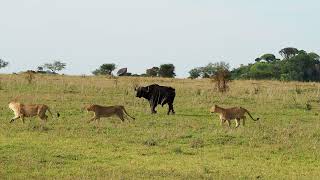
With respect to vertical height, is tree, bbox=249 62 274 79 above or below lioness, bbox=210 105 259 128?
above

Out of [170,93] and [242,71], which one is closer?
[170,93]

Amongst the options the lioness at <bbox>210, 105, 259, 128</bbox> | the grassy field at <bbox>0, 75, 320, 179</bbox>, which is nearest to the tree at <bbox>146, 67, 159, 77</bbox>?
the grassy field at <bbox>0, 75, 320, 179</bbox>

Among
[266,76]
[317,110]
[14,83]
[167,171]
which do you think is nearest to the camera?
[167,171]

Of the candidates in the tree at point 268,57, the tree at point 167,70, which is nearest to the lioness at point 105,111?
the tree at point 167,70

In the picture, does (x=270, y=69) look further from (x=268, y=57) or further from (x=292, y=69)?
(x=268, y=57)

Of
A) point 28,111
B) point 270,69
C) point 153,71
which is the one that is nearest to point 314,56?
point 270,69

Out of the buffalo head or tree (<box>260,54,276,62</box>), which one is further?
tree (<box>260,54,276,62</box>)

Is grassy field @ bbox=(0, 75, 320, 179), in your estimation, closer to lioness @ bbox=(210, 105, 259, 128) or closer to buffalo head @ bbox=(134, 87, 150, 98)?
lioness @ bbox=(210, 105, 259, 128)

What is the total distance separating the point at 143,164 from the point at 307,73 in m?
65.3

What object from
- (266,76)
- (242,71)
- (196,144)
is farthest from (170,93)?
(242,71)

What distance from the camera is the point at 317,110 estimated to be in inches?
1018

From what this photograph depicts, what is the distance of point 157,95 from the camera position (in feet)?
79.8

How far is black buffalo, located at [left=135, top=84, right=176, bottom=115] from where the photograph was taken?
23.9m

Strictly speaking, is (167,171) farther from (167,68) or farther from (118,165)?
(167,68)
